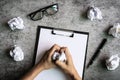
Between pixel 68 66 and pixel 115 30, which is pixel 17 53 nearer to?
pixel 68 66

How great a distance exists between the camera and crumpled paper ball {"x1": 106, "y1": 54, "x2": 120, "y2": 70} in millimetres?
1008

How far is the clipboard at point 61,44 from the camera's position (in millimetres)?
1020

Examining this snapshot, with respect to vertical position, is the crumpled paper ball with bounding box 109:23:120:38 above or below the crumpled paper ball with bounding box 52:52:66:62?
above

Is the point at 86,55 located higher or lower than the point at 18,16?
lower

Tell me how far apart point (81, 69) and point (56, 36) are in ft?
0.52

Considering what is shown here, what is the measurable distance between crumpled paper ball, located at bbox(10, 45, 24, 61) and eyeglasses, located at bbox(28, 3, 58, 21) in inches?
5.2

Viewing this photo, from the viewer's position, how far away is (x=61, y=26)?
105cm

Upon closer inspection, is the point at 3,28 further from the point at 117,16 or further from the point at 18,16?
the point at 117,16

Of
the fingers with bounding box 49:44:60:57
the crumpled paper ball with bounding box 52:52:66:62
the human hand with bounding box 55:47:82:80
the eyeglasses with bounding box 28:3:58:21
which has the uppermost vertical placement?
the eyeglasses with bounding box 28:3:58:21

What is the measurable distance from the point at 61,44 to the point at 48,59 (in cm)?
10

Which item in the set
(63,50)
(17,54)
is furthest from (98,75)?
(17,54)

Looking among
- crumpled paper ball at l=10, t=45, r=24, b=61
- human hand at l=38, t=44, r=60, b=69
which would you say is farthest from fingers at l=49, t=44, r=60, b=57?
crumpled paper ball at l=10, t=45, r=24, b=61

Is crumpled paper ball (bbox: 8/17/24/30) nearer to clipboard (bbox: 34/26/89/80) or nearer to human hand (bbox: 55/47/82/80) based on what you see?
clipboard (bbox: 34/26/89/80)

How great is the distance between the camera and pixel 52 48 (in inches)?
38.5
